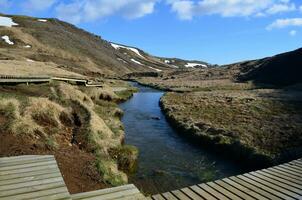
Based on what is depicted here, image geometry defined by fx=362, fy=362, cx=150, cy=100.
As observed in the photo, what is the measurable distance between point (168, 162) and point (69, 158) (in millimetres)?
8131

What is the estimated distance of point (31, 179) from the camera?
480 inches

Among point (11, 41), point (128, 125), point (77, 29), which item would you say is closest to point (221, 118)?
point (128, 125)

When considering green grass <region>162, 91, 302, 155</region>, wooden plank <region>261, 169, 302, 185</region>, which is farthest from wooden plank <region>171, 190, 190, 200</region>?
green grass <region>162, 91, 302, 155</region>

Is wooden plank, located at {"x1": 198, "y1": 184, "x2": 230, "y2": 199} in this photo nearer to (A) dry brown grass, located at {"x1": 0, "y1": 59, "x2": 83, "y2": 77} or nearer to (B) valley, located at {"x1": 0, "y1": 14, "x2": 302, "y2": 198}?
(B) valley, located at {"x1": 0, "y1": 14, "x2": 302, "y2": 198}

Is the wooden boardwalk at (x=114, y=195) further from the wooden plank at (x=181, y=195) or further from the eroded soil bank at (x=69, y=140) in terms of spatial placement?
the eroded soil bank at (x=69, y=140)

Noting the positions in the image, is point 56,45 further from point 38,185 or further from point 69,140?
point 38,185

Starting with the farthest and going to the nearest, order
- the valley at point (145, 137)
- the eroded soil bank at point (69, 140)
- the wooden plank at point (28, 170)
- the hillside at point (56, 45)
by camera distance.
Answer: the hillside at point (56, 45), the valley at point (145, 137), the eroded soil bank at point (69, 140), the wooden plank at point (28, 170)

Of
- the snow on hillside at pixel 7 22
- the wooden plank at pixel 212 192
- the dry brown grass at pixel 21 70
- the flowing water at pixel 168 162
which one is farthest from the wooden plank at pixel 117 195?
the snow on hillside at pixel 7 22

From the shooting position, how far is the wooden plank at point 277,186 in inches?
548

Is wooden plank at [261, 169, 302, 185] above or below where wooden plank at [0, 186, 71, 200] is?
below

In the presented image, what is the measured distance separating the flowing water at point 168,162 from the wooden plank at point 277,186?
5076 millimetres

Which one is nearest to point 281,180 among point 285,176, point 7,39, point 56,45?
point 285,176

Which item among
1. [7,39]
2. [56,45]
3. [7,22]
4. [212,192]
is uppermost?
[7,22]

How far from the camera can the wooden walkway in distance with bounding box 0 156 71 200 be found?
11.0 metres
